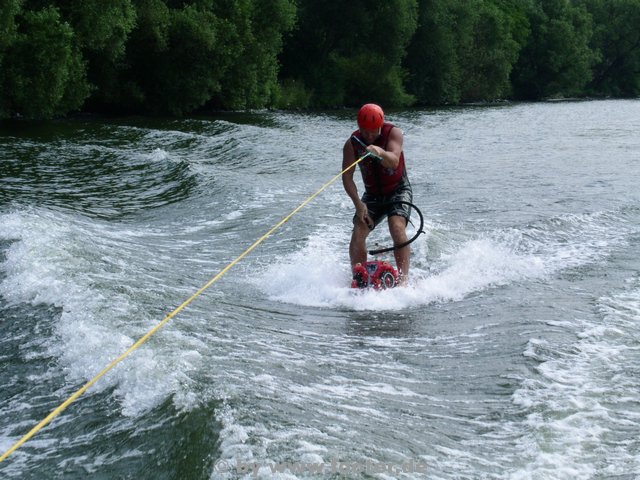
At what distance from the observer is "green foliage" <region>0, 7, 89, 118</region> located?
26156mm

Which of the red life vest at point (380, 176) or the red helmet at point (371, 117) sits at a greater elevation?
the red helmet at point (371, 117)

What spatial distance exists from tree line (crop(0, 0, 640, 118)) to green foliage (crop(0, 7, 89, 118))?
43 mm

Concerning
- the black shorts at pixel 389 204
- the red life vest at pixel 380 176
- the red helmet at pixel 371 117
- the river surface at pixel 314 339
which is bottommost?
the river surface at pixel 314 339

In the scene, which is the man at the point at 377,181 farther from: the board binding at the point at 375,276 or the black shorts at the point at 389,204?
the board binding at the point at 375,276

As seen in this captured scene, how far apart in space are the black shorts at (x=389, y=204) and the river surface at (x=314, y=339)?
0.78 m

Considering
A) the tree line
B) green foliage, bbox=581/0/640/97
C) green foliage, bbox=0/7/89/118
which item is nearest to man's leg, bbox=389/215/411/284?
the tree line

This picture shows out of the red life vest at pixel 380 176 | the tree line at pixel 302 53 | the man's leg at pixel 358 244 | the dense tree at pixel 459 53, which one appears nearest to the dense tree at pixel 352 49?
the tree line at pixel 302 53

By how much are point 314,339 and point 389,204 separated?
2499 millimetres

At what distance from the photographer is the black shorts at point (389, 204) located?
28.8ft

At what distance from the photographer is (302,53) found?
53.3 m

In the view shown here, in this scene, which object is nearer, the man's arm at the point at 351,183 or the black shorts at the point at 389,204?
the man's arm at the point at 351,183

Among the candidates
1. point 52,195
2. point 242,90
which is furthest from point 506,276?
point 242,90

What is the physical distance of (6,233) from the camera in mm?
9992

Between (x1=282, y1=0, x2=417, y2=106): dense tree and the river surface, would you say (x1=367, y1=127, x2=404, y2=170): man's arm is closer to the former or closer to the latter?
the river surface
